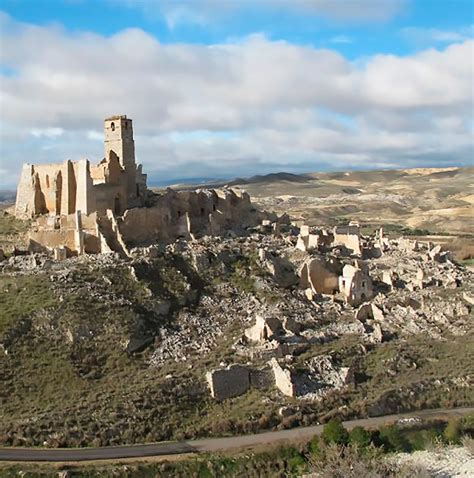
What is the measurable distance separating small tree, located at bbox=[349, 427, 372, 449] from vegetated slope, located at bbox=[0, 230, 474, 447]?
256 centimetres

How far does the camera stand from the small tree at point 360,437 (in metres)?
27.7

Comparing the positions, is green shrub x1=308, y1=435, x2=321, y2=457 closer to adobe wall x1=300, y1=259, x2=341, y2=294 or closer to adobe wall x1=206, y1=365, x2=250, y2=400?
adobe wall x1=206, y1=365, x2=250, y2=400

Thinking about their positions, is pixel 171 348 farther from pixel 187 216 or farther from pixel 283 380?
pixel 187 216

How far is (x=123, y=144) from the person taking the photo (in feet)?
150

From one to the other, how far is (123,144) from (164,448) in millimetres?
23726

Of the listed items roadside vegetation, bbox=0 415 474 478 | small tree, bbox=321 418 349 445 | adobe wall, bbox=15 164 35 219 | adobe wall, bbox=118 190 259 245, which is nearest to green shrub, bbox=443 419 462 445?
roadside vegetation, bbox=0 415 474 478

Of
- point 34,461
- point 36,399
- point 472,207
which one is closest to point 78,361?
point 36,399

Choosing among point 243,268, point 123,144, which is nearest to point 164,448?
point 243,268

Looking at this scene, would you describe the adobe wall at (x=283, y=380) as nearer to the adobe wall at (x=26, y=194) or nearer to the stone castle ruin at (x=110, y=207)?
the stone castle ruin at (x=110, y=207)

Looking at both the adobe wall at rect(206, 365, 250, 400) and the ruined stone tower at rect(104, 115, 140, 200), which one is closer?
the adobe wall at rect(206, 365, 250, 400)

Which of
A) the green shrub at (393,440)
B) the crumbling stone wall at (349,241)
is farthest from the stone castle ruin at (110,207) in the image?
the green shrub at (393,440)

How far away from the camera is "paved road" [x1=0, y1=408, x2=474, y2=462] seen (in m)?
26.5

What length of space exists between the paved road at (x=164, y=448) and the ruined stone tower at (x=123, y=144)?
21.6 meters

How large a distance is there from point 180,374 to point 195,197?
60.1ft
